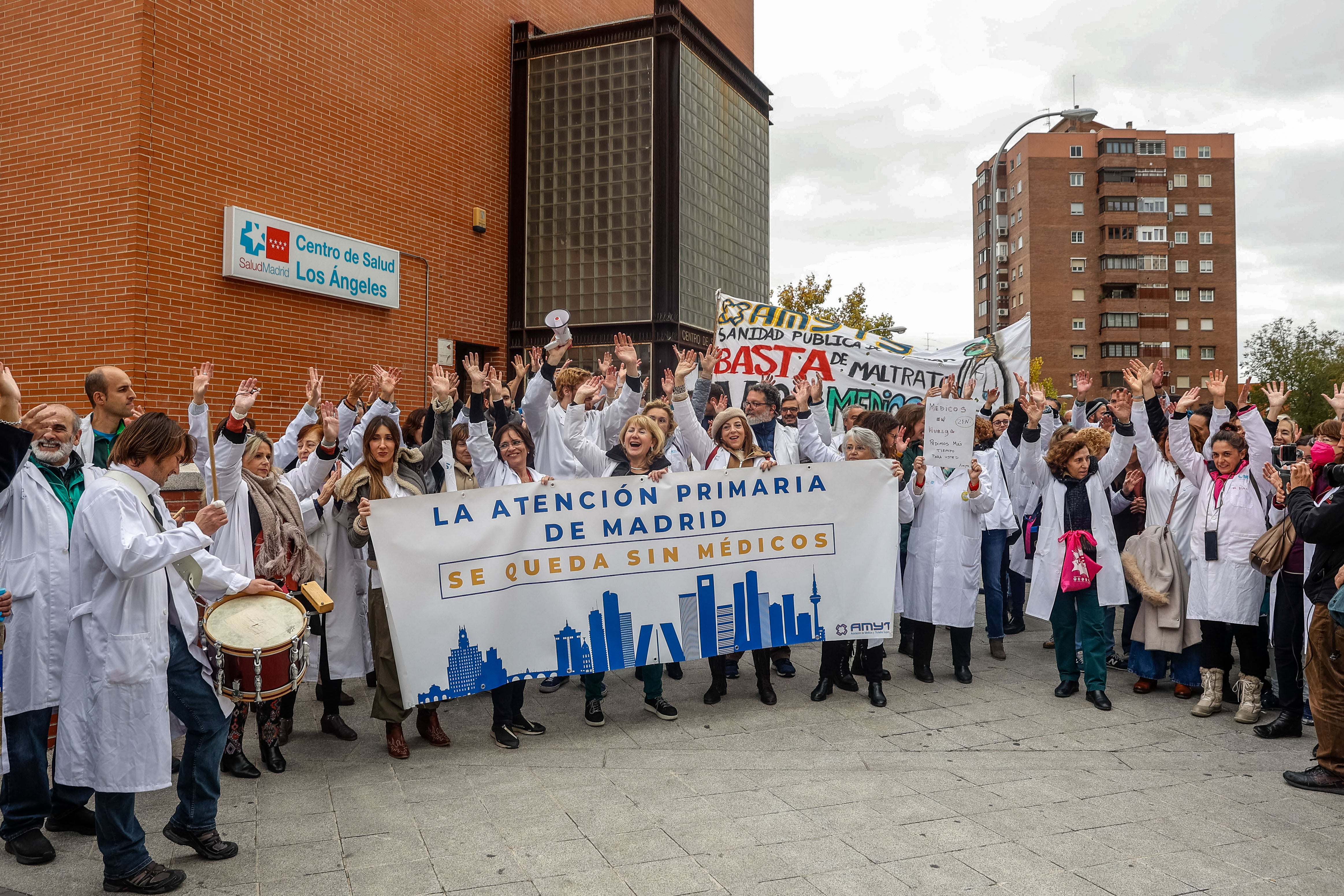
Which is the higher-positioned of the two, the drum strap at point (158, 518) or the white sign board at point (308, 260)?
the white sign board at point (308, 260)

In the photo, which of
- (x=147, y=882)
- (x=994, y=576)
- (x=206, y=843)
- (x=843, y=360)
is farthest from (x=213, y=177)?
(x=994, y=576)

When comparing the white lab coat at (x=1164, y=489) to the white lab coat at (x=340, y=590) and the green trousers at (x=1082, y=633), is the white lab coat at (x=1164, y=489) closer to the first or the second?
the green trousers at (x=1082, y=633)

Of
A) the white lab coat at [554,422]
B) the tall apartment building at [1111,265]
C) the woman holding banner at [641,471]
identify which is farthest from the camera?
the tall apartment building at [1111,265]

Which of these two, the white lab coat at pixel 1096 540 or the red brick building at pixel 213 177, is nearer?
the white lab coat at pixel 1096 540

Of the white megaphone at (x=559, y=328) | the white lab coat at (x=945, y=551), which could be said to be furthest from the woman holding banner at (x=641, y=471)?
the white lab coat at (x=945, y=551)

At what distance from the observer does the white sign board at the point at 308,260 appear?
10.4 m

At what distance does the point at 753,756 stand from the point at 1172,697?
3.42 metres

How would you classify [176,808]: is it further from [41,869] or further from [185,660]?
[185,660]

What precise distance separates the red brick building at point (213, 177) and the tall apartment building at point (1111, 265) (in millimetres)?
67015

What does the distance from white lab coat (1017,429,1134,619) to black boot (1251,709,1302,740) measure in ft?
3.91

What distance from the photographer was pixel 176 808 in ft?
14.5

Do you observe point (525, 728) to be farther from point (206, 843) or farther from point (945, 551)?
point (945, 551)

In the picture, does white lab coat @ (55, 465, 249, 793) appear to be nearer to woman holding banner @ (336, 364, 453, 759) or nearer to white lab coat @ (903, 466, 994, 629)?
woman holding banner @ (336, 364, 453, 759)

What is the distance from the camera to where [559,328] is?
7.24 meters
